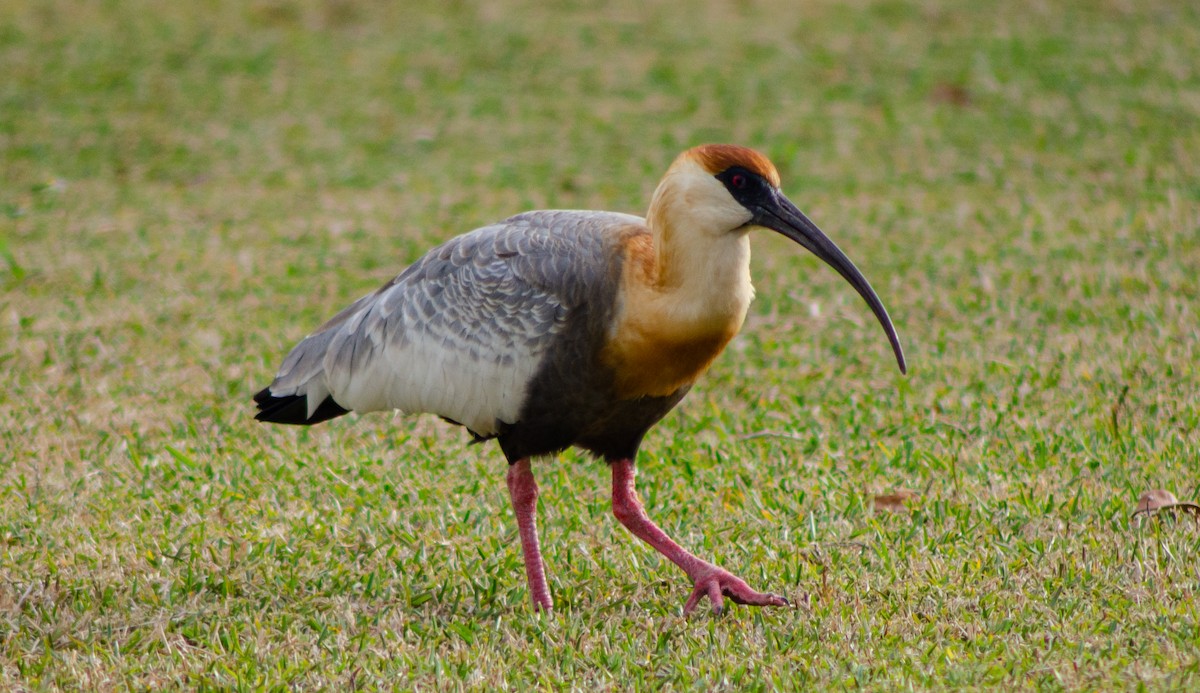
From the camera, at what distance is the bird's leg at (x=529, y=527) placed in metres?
4.07

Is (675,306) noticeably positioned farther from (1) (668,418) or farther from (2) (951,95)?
(2) (951,95)

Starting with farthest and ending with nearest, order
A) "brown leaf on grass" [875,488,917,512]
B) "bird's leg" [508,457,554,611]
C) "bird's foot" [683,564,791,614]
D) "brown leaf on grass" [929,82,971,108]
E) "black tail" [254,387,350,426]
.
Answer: "brown leaf on grass" [929,82,971,108] → "brown leaf on grass" [875,488,917,512] → "black tail" [254,387,350,426] → "bird's leg" [508,457,554,611] → "bird's foot" [683,564,791,614]

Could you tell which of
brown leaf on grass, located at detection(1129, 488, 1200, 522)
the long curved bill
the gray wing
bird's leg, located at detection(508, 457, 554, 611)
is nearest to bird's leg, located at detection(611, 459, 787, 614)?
bird's leg, located at detection(508, 457, 554, 611)

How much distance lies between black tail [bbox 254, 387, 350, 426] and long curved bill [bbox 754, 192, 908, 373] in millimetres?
1582

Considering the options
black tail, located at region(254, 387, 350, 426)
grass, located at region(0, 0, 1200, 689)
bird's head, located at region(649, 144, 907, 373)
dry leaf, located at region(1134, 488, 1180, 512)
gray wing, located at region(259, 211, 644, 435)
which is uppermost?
bird's head, located at region(649, 144, 907, 373)

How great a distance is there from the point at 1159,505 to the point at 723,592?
58.3 inches

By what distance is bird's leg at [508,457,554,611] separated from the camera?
13.4 feet

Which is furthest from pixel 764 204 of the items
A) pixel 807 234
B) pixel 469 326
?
pixel 469 326

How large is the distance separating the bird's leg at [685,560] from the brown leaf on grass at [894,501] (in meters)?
0.79

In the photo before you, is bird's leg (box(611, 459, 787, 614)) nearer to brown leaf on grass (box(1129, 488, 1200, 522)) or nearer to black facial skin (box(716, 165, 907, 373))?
black facial skin (box(716, 165, 907, 373))

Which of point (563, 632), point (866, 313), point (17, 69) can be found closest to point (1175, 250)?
point (866, 313)

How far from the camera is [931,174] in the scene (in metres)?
9.12

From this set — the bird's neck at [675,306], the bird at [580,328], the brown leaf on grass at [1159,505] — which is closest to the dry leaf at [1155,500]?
the brown leaf on grass at [1159,505]

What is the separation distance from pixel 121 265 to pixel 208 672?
14.8ft
